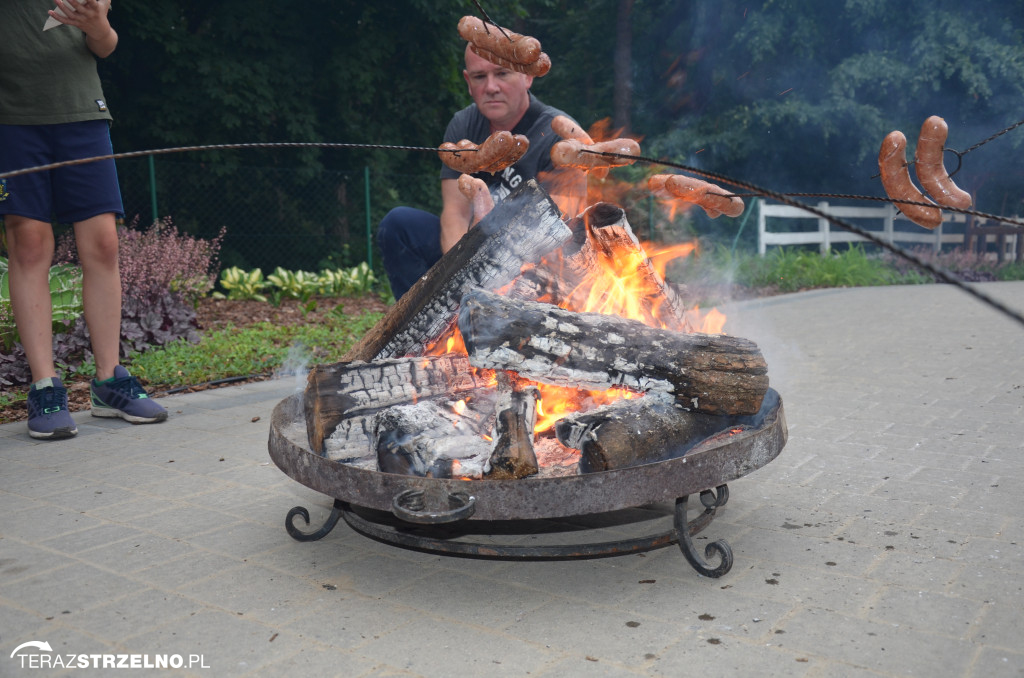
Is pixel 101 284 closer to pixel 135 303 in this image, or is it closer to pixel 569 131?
pixel 135 303

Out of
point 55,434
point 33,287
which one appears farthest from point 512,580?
point 33,287

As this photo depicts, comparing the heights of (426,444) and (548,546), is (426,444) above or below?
above

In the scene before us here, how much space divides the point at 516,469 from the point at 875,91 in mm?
19048

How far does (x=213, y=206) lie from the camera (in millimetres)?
12484

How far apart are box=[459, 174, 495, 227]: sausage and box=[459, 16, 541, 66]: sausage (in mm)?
786

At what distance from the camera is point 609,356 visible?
8.73 feet

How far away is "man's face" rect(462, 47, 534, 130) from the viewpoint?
13.3ft

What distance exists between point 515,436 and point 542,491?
27cm

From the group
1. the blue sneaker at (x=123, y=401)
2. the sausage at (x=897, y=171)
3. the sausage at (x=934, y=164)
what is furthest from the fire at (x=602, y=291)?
the blue sneaker at (x=123, y=401)

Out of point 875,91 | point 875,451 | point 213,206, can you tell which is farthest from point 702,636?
point 875,91

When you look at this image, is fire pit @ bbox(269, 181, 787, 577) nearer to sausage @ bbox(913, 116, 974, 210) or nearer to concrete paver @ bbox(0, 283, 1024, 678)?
concrete paver @ bbox(0, 283, 1024, 678)

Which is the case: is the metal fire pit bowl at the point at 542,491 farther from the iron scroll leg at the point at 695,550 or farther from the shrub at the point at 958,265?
the shrub at the point at 958,265

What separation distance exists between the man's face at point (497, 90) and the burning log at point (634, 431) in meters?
2.08

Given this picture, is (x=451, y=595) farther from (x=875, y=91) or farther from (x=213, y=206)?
(x=875, y=91)
